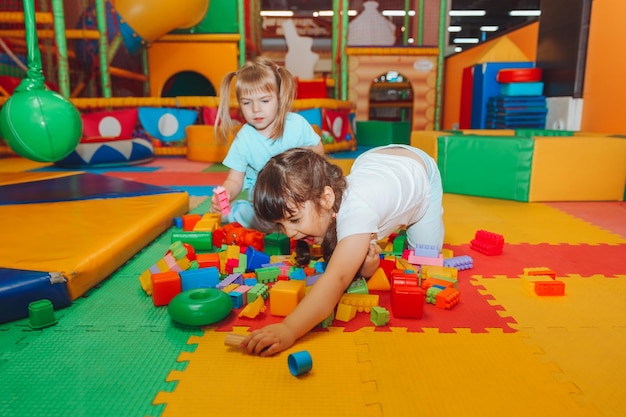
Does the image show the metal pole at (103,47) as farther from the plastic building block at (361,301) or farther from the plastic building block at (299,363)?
Result: the plastic building block at (299,363)

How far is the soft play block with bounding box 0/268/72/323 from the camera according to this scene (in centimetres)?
113

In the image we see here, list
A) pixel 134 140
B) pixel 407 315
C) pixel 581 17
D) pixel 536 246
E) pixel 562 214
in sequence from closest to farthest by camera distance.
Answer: pixel 407 315 → pixel 536 246 → pixel 562 214 → pixel 581 17 → pixel 134 140

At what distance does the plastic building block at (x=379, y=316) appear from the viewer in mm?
1155

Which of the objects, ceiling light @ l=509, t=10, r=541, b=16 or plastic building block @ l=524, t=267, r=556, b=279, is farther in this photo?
ceiling light @ l=509, t=10, r=541, b=16

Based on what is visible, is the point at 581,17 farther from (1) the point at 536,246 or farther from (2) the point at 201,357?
(2) the point at 201,357

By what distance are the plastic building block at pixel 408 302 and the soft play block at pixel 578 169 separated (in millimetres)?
1733

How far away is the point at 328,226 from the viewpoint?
4.13 feet

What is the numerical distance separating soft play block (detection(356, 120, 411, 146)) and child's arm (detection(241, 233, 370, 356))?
5107 mm

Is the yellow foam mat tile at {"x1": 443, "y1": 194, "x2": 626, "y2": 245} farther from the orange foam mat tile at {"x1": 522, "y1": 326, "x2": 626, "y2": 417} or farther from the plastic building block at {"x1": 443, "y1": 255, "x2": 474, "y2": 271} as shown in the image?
the orange foam mat tile at {"x1": 522, "y1": 326, "x2": 626, "y2": 417}

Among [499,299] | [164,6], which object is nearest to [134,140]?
[164,6]

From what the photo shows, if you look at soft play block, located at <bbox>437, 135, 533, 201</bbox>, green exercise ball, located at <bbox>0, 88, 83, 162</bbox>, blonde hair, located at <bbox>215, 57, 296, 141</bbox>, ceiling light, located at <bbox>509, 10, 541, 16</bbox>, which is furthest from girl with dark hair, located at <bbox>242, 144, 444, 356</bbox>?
ceiling light, located at <bbox>509, 10, 541, 16</bbox>

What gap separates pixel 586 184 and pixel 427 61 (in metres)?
3.34

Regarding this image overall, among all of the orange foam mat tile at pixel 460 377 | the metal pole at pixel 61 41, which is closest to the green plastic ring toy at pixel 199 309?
the orange foam mat tile at pixel 460 377

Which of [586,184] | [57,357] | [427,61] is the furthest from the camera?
[427,61]
